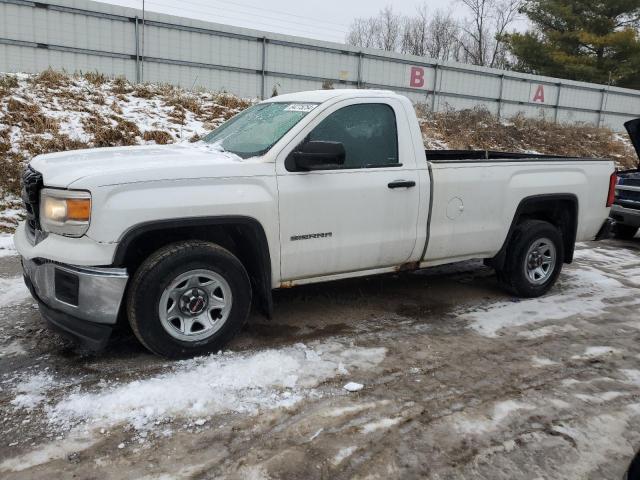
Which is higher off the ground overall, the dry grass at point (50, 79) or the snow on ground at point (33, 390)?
the dry grass at point (50, 79)

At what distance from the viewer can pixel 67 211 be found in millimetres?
3408

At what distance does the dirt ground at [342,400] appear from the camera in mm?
2752

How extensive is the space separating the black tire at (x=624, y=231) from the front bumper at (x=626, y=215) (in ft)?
1.50

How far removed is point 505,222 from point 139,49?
1147cm

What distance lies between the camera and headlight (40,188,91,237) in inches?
133

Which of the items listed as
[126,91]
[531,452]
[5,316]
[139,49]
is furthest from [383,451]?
[139,49]

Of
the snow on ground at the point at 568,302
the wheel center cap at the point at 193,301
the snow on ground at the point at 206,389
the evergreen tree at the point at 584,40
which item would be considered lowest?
the snow on ground at the point at 206,389

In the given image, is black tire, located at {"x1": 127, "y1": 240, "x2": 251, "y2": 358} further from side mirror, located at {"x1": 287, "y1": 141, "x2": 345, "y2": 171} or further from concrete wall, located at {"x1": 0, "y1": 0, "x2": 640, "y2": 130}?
concrete wall, located at {"x1": 0, "y1": 0, "x2": 640, "y2": 130}

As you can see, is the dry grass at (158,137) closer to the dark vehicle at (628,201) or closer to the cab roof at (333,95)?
the cab roof at (333,95)

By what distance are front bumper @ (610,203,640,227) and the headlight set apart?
8153mm

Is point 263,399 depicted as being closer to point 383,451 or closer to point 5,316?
point 383,451

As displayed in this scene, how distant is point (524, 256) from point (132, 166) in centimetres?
382

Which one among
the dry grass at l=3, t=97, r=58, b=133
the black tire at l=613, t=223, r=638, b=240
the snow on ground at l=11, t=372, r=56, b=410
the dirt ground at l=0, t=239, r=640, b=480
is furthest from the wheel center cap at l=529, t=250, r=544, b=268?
the dry grass at l=3, t=97, r=58, b=133

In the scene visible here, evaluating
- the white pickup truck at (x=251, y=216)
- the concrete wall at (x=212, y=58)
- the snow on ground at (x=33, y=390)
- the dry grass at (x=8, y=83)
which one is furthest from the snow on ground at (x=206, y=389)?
the concrete wall at (x=212, y=58)
